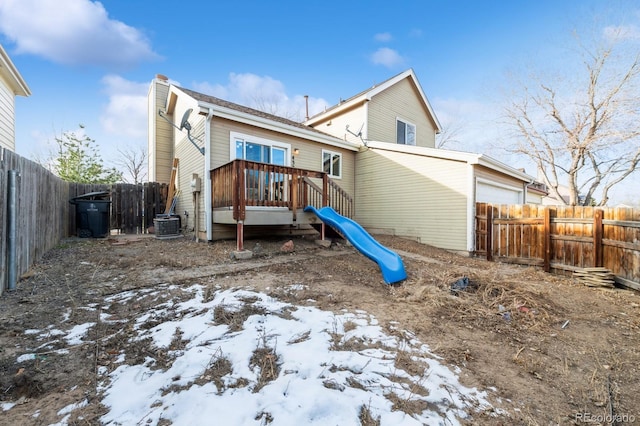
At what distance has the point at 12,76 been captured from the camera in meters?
8.12

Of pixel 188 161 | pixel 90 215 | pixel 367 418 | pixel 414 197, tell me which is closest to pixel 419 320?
pixel 367 418

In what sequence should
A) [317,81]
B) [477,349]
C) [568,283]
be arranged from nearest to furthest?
[477,349] < [568,283] < [317,81]

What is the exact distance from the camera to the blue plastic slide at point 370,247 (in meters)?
4.66

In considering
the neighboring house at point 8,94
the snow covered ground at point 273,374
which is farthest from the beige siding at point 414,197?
the neighboring house at point 8,94

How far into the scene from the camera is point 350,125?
12.1 meters

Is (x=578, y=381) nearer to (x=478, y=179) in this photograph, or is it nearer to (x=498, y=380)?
(x=498, y=380)

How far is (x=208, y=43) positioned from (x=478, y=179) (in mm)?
12380

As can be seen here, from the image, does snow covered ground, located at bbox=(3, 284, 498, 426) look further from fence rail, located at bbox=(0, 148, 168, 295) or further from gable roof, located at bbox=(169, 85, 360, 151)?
gable roof, located at bbox=(169, 85, 360, 151)

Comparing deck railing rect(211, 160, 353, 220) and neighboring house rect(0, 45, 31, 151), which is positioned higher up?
neighboring house rect(0, 45, 31, 151)

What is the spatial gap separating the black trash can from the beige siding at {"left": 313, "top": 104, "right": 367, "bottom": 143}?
30.0ft

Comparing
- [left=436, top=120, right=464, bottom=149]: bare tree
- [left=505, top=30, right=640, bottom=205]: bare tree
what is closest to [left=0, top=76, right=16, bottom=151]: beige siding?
[left=505, top=30, right=640, bottom=205]: bare tree

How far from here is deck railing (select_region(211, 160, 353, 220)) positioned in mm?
5871

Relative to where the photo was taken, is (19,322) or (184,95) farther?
(184,95)

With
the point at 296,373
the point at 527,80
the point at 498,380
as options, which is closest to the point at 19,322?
the point at 296,373
